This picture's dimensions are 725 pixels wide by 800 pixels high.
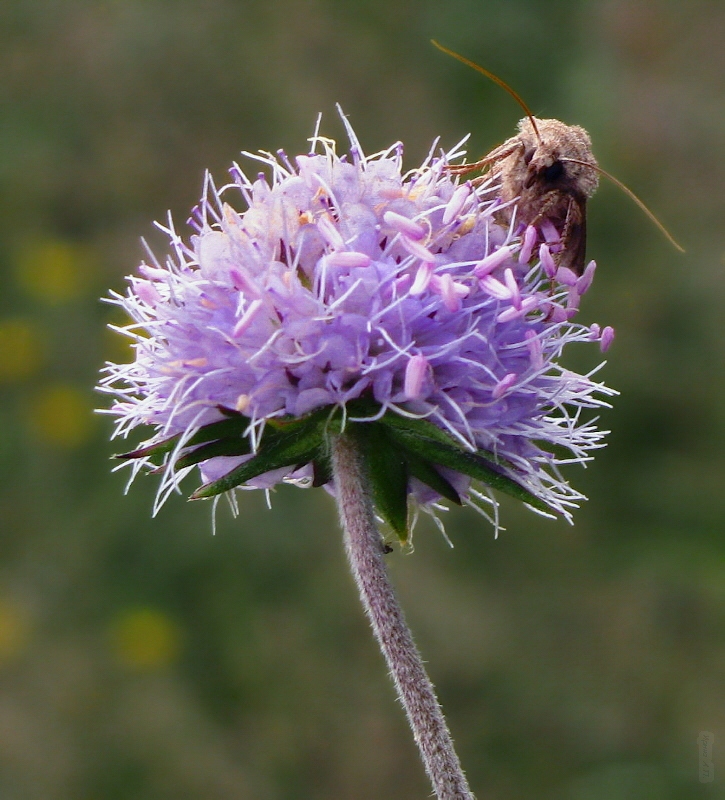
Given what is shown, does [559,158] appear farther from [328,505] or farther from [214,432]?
[328,505]

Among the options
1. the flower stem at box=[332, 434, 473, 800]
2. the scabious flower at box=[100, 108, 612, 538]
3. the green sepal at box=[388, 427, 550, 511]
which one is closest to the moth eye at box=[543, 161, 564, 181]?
the scabious flower at box=[100, 108, 612, 538]

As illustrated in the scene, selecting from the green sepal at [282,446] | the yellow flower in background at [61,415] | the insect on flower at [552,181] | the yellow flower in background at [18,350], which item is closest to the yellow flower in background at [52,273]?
the yellow flower in background at [18,350]

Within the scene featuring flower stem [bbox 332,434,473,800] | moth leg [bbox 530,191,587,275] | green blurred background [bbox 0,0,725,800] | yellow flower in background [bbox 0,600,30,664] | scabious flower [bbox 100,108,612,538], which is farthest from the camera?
green blurred background [bbox 0,0,725,800]

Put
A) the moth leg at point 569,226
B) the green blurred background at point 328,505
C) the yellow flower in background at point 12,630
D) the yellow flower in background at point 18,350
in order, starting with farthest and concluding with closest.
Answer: the yellow flower in background at point 18,350 < the green blurred background at point 328,505 < the yellow flower in background at point 12,630 < the moth leg at point 569,226

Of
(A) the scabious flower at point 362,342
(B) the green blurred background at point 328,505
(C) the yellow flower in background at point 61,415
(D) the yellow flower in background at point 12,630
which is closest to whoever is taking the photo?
(A) the scabious flower at point 362,342

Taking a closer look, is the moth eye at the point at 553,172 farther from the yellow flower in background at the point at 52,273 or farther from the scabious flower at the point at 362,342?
the yellow flower in background at the point at 52,273

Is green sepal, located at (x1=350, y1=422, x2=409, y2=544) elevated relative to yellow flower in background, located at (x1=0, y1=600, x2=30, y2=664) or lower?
lower

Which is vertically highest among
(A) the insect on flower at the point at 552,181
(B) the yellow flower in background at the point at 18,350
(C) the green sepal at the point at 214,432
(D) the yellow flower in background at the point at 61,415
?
(B) the yellow flower in background at the point at 18,350

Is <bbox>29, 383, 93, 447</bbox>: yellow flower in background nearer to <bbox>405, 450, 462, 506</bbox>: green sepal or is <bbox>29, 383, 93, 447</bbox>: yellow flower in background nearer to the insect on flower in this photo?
the insect on flower
